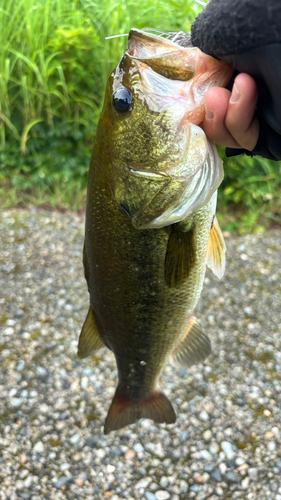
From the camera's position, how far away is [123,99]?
3.31 feet

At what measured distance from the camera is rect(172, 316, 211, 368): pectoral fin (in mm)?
1562

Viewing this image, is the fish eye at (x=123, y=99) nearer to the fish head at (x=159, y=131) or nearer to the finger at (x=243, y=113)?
the fish head at (x=159, y=131)

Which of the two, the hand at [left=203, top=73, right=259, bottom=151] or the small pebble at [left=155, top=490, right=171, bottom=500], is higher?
the hand at [left=203, top=73, right=259, bottom=151]

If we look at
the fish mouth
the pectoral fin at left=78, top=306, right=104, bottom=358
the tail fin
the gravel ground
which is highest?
the fish mouth

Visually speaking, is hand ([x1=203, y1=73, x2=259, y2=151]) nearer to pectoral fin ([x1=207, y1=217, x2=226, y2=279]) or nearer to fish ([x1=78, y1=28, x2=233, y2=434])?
fish ([x1=78, y1=28, x2=233, y2=434])

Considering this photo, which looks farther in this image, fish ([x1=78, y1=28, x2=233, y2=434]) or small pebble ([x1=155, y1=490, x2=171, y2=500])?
small pebble ([x1=155, y1=490, x2=171, y2=500])

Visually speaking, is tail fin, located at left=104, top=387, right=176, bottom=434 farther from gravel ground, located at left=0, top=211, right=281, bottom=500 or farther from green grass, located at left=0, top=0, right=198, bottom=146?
green grass, located at left=0, top=0, right=198, bottom=146

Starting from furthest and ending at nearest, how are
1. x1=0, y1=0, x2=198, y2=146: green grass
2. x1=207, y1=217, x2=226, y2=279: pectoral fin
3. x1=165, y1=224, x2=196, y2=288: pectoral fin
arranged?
x1=0, y1=0, x2=198, y2=146: green grass → x1=207, y1=217, x2=226, y2=279: pectoral fin → x1=165, y1=224, x2=196, y2=288: pectoral fin

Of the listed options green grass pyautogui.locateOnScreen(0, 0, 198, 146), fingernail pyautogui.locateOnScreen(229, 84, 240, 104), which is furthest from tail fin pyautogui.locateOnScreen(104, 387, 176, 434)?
green grass pyautogui.locateOnScreen(0, 0, 198, 146)

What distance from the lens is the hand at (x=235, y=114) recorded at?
84cm

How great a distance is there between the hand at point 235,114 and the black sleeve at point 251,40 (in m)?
0.02

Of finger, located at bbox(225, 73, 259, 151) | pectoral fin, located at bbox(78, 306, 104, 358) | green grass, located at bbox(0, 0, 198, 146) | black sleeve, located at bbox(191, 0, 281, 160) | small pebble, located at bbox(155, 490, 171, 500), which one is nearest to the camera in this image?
black sleeve, located at bbox(191, 0, 281, 160)

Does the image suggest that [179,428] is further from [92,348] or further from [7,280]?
[7,280]

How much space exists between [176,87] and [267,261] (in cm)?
222
